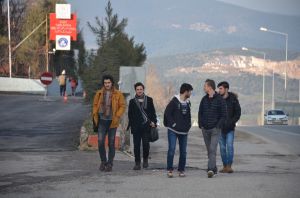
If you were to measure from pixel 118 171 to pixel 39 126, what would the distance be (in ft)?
37.9

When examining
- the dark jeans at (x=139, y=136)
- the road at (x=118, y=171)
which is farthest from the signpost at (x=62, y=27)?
the dark jeans at (x=139, y=136)

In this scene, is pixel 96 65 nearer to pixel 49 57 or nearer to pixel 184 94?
pixel 184 94

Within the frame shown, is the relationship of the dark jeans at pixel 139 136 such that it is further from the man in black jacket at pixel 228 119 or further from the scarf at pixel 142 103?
the man in black jacket at pixel 228 119

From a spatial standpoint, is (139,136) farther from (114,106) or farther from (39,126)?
(39,126)

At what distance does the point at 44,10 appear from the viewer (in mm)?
63875

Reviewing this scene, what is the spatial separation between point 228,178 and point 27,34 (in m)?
50.8

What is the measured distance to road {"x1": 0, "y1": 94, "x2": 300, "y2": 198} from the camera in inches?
401

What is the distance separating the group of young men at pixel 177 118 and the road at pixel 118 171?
433 mm

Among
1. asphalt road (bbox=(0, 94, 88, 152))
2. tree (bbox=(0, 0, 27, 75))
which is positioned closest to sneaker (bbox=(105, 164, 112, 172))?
asphalt road (bbox=(0, 94, 88, 152))

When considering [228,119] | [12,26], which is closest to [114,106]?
[228,119]

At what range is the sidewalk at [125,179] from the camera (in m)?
10.1

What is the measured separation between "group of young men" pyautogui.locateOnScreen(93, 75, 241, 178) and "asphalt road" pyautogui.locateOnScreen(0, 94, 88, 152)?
4.96 metres

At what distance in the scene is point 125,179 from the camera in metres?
11.5

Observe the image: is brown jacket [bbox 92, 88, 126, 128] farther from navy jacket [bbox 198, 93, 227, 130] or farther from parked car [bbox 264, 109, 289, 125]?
parked car [bbox 264, 109, 289, 125]
